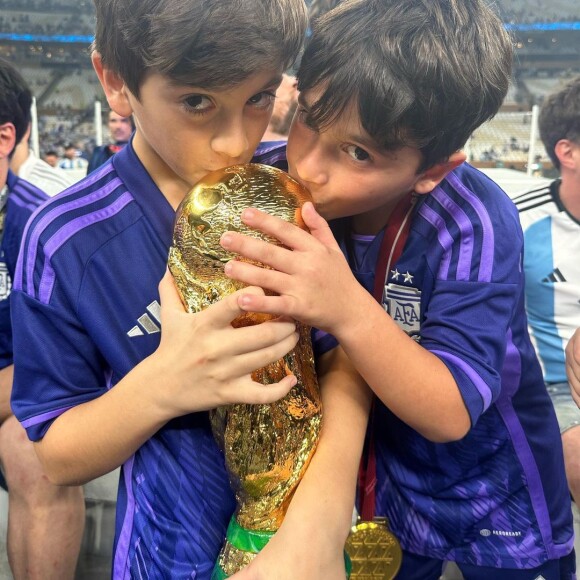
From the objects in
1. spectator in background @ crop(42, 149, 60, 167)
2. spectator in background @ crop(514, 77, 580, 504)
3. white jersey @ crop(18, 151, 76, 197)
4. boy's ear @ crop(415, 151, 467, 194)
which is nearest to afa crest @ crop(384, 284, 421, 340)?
boy's ear @ crop(415, 151, 467, 194)

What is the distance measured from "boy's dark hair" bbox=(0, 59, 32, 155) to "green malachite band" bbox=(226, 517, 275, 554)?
1.22m

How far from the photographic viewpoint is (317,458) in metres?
0.60

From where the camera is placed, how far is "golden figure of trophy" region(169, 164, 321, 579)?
0.51m

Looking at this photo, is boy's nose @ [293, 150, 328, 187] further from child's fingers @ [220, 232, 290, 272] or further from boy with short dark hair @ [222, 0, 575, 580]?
child's fingers @ [220, 232, 290, 272]

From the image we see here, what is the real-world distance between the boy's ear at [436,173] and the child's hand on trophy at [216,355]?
0.24m

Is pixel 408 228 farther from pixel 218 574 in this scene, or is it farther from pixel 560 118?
pixel 560 118

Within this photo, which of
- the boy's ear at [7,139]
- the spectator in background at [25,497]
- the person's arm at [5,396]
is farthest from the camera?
the boy's ear at [7,139]

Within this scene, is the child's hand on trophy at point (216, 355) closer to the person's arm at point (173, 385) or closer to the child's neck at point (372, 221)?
the person's arm at point (173, 385)

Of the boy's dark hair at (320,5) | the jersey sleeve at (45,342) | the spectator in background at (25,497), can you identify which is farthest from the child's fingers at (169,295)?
the spectator in background at (25,497)

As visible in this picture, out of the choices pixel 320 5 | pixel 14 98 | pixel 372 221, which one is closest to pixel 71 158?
pixel 14 98

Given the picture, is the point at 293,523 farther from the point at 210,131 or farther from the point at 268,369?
the point at 210,131

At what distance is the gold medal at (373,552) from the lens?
777 millimetres

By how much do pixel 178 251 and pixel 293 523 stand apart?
0.84 ft

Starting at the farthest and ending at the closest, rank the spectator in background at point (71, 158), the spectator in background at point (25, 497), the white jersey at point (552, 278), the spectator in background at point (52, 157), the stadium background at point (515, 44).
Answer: the spectator in background at point (71, 158)
the spectator in background at point (52, 157)
the stadium background at point (515, 44)
the white jersey at point (552, 278)
the spectator in background at point (25, 497)
